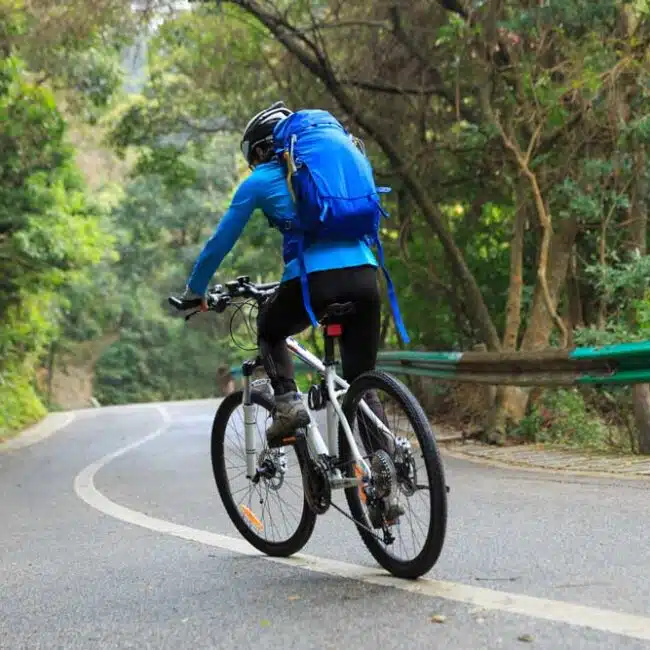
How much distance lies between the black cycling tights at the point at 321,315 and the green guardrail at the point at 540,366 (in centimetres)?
171

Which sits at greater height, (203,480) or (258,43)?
(258,43)

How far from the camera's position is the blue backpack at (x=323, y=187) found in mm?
4188

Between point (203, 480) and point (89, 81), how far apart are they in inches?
523

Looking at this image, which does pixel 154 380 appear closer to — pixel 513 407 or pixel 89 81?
pixel 89 81

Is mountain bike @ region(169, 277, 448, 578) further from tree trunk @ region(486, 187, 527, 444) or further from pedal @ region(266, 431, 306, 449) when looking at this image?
tree trunk @ region(486, 187, 527, 444)

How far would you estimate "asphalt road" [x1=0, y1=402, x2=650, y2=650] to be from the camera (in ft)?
11.4

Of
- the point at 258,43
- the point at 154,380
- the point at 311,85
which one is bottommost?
the point at 154,380

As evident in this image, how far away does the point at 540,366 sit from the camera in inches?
340

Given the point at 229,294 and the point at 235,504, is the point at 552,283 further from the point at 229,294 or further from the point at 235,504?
the point at 229,294

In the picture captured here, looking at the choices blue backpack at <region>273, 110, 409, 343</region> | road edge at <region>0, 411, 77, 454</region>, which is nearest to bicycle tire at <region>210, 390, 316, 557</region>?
blue backpack at <region>273, 110, 409, 343</region>

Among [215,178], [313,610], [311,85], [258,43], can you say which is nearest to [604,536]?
[313,610]

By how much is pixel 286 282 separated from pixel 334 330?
29 cm

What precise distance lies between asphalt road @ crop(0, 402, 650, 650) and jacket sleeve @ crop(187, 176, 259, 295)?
1400mm

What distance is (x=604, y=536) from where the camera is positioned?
4930 mm
